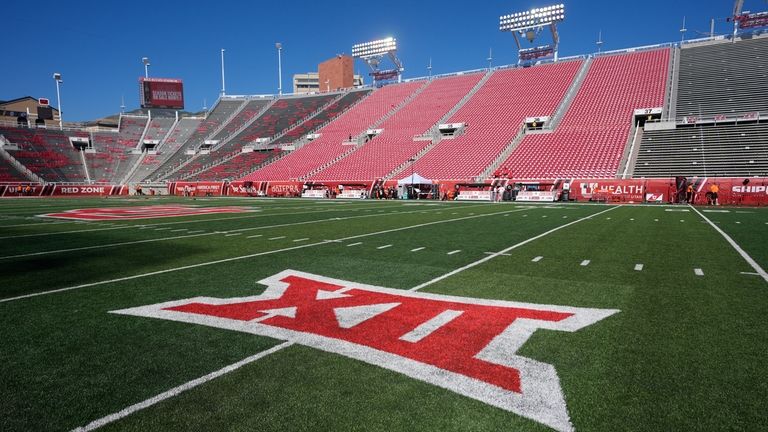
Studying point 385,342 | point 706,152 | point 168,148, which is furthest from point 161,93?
point 385,342

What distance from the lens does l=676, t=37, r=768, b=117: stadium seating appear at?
37250 mm

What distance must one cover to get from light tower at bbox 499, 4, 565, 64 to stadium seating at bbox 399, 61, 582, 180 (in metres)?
2.96

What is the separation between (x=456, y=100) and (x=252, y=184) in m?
27.0

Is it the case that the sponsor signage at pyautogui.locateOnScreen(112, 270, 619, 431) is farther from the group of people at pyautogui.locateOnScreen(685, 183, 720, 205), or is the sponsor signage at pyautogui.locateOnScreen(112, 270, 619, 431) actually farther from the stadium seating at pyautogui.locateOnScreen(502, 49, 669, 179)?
the stadium seating at pyautogui.locateOnScreen(502, 49, 669, 179)

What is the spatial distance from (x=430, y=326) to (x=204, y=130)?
234 feet

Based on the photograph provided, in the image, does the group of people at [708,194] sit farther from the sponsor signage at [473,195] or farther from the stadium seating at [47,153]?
the stadium seating at [47,153]

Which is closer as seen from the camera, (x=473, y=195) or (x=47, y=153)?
(x=473, y=195)

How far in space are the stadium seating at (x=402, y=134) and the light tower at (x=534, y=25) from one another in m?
6.57

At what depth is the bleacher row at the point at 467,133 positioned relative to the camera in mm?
35188

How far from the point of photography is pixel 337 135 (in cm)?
5544

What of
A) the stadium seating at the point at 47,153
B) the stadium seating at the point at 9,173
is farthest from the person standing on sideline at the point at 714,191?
the stadium seating at the point at 9,173

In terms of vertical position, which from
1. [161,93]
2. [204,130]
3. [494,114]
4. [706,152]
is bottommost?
[706,152]

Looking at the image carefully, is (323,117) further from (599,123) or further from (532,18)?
(599,123)

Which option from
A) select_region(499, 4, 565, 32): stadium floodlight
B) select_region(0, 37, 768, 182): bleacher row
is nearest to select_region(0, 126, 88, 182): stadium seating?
select_region(0, 37, 768, 182): bleacher row
